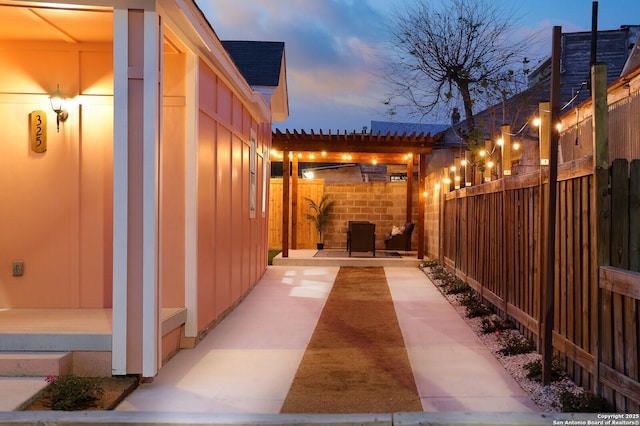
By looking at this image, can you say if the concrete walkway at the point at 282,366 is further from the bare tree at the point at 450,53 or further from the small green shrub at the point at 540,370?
the bare tree at the point at 450,53

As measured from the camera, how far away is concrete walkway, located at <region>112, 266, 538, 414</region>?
337cm

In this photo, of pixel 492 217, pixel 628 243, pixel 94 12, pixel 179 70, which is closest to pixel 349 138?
pixel 492 217

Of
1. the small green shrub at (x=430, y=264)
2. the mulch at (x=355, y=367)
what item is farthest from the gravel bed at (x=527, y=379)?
the small green shrub at (x=430, y=264)

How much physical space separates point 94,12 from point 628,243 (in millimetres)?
4302

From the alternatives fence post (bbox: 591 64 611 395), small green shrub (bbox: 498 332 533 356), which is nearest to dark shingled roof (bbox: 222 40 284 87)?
small green shrub (bbox: 498 332 533 356)

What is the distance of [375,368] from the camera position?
4168mm

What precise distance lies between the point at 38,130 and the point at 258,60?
6.62 metres

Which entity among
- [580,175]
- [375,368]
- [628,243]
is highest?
[580,175]

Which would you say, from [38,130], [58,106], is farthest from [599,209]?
[38,130]

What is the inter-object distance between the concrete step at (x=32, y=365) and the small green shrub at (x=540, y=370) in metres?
3.59

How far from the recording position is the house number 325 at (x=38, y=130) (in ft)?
15.4

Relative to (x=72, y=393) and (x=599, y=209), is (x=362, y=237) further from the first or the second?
(x=72, y=393)

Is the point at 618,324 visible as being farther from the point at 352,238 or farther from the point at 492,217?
the point at 352,238

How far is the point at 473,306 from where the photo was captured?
631cm
